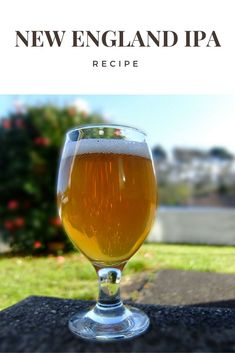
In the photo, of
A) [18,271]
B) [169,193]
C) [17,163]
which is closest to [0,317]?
[18,271]

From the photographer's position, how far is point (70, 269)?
317 cm

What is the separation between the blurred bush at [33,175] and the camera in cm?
417

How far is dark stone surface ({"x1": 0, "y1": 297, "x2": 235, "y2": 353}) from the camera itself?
0.77m

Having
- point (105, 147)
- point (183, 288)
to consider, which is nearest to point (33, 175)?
point (183, 288)

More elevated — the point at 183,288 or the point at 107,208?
the point at 107,208

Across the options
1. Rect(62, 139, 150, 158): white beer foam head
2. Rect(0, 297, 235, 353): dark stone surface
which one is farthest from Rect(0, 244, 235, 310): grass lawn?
Rect(62, 139, 150, 158): white beer foam head

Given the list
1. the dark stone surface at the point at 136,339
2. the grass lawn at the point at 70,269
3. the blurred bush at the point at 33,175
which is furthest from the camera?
the blurred bush at the point at 33,175

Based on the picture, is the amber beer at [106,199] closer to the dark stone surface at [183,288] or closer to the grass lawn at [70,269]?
the dark stone surface at [183,288]

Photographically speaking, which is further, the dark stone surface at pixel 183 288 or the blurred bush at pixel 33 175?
the blurred bush at pixel 33 175

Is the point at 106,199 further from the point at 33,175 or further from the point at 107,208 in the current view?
the point at 33,175

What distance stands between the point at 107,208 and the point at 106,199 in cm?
2

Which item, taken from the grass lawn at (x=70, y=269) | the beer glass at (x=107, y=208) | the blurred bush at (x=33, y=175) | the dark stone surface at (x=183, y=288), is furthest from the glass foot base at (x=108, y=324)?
the blurred bush at (x=33, y=175)

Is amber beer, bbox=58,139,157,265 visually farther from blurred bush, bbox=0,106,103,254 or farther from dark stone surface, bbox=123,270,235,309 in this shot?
blurred bush, bbox=0,106,103,254

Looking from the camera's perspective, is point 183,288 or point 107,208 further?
point 183,288
